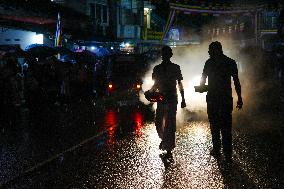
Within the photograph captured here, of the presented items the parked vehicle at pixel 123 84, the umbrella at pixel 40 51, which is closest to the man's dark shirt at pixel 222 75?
the parked vehicle at pixel 123 84

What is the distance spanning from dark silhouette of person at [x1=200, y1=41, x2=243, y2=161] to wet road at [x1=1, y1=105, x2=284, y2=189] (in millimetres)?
484

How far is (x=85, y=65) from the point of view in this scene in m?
20.8

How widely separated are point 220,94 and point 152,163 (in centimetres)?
176

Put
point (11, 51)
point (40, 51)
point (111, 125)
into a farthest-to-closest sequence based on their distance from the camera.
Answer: point (40, 51)
point (11, 51)
point (111, 125)

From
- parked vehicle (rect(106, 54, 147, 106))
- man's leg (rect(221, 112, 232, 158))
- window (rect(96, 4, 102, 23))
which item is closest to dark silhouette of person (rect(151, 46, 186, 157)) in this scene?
man's leg (rect(221, 112, 232, 158))

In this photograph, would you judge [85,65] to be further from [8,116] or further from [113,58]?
[8,116]

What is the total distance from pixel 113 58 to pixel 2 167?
1275cm

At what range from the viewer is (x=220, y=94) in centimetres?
739

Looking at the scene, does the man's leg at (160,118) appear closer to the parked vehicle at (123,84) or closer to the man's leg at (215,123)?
the man's leg at (215,123)

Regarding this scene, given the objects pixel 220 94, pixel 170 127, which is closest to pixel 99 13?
pixel 170 127

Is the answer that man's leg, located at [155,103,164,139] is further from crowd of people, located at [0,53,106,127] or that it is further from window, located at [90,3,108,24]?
window, located at [90,3,108,24]

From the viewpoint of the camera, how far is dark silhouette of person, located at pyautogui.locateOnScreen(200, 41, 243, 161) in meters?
7.32

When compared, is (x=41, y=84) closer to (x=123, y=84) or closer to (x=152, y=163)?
(x=123, y=84)

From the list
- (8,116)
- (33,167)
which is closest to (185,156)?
(33,167)
